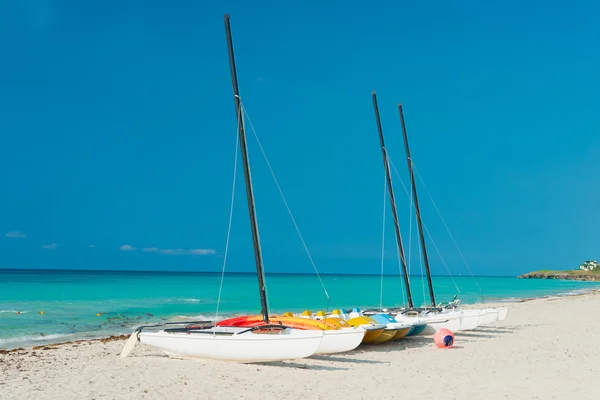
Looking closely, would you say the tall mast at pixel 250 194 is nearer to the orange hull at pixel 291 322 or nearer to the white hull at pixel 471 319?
the orange hull at pixel 291 322

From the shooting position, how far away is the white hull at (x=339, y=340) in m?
14.0

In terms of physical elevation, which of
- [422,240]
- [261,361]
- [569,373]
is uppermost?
[422,240]

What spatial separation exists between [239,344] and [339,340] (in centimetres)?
276

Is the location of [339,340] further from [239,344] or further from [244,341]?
[239,344]

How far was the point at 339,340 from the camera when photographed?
14.1 meters

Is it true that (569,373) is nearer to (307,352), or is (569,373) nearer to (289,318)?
(307,352)

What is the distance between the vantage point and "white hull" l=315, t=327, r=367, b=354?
14039mm

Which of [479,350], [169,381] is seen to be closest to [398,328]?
[479,350]

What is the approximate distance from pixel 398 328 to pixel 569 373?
556cm

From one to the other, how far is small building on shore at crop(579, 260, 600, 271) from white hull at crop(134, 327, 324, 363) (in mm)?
190855

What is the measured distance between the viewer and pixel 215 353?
13.5 m

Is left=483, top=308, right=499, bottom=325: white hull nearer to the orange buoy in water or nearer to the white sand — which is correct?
the white sand

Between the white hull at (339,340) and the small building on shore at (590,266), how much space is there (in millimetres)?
188910

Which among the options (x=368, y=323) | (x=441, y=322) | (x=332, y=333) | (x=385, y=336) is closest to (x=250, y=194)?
(x=332, y=333)
